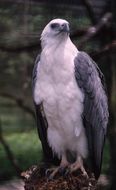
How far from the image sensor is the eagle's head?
16.4ft

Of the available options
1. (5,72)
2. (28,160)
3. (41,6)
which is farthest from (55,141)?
(28,160)

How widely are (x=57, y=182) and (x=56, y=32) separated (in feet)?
3.98

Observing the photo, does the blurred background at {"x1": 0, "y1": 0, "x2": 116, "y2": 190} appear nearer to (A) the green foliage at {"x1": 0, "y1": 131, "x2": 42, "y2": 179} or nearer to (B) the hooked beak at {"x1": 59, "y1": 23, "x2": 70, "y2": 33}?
(B) the hooked beak at {"x1": 59, "y1": 23, "x2": 70, "y2": 33}

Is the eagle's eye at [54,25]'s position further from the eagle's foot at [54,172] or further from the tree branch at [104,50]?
the tree branch at [104,50]

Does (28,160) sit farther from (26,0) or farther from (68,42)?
(68,42)

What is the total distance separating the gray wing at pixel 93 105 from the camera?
5.02m

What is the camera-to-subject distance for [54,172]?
485 centimetres

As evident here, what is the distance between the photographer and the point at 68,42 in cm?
507

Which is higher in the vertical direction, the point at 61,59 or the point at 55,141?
the point at 61,59

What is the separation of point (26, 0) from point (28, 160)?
17.7 feet

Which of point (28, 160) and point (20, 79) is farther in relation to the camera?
point (28, 160)

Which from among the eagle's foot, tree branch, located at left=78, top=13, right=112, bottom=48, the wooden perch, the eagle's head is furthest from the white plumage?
tree branch, located at left=78, top=13, right=112, bottom=48

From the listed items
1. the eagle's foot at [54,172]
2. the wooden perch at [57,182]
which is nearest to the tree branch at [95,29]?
the eagle's foot at [54,172]

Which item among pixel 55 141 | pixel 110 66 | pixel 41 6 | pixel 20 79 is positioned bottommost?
pixel 20 79
